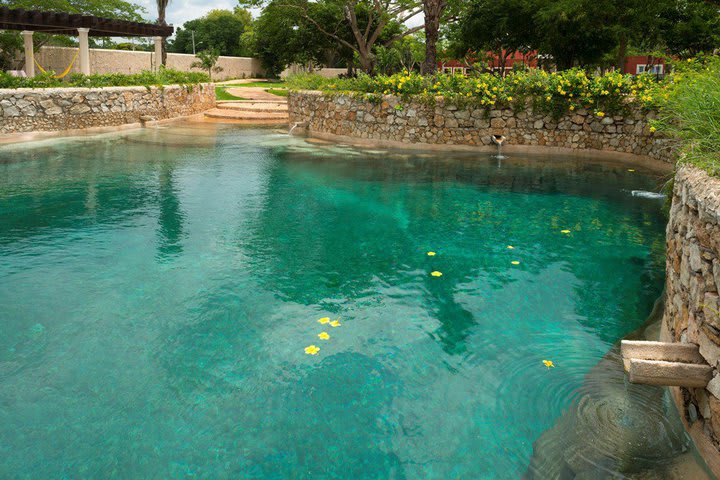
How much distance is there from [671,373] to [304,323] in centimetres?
346

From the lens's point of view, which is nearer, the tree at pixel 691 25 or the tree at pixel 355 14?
the tree at pixel 691 25

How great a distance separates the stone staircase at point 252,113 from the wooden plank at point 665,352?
74.2 ft

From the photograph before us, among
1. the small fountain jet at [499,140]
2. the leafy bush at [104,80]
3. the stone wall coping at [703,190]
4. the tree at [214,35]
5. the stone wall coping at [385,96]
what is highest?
the tree at [214,35]

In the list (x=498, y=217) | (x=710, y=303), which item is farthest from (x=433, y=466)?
(x=498, y=217)

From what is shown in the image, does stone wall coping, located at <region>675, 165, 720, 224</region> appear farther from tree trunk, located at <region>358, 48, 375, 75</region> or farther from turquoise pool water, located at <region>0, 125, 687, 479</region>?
tree trunk, located at <region>358, 48, 375, 75</region>

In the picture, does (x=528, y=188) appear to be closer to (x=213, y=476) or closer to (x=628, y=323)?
(x=628, y=323)

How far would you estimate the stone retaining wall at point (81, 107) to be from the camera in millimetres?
17562

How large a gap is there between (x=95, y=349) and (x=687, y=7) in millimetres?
26865

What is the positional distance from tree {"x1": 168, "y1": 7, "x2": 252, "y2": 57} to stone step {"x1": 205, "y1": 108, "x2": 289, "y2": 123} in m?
36.3

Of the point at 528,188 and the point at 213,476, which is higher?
the point at 528,188

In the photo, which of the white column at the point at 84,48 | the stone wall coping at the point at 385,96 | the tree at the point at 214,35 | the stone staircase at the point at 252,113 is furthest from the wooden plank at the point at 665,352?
the tree at the point at 214,35

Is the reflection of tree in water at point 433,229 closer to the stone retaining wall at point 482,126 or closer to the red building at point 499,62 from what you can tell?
the stone retaining wall at point 482,126

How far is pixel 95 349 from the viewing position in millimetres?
5465

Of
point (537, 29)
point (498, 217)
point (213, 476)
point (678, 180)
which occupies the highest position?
point (537, 29)
